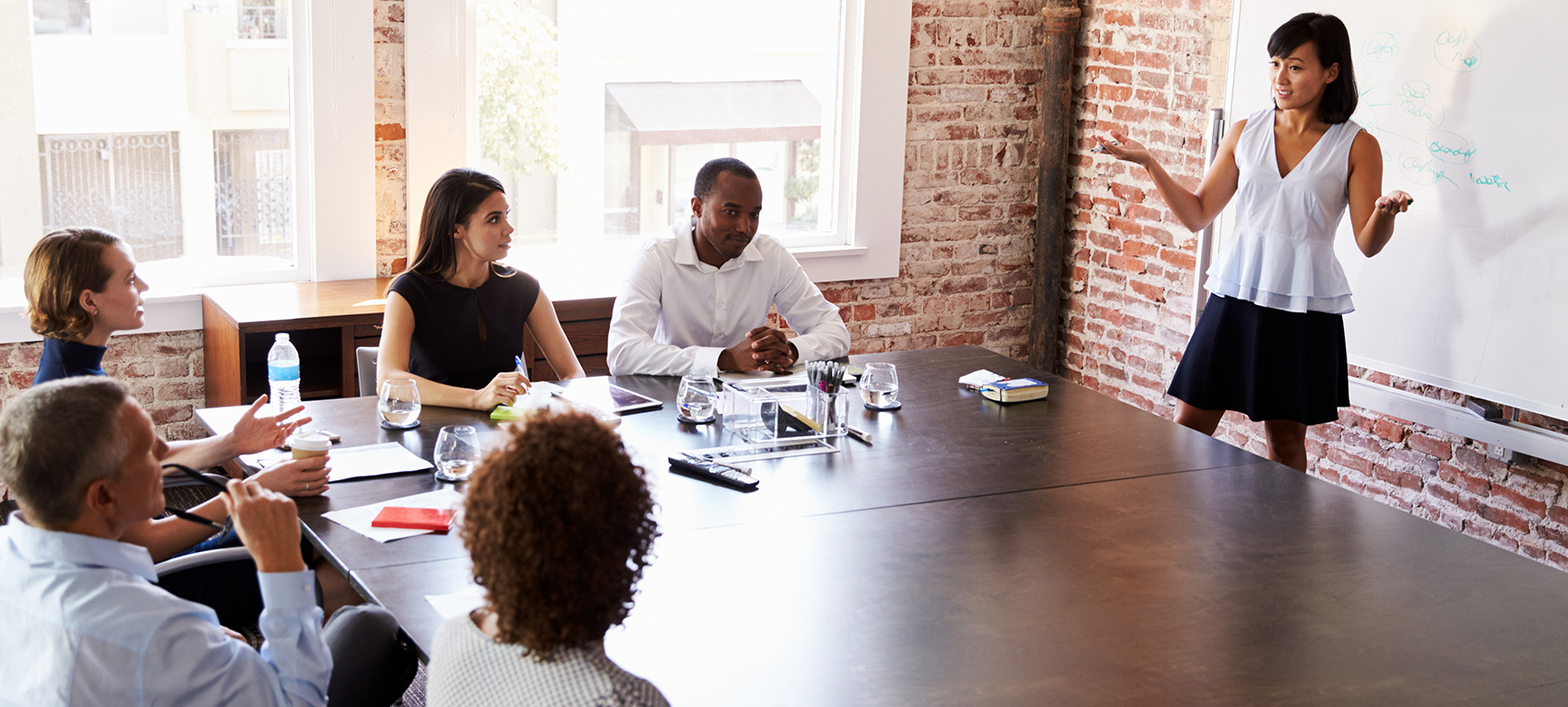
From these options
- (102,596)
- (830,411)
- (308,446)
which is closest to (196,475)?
(308,446)

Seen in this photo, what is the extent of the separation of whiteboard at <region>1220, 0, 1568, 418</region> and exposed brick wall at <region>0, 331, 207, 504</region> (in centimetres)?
382

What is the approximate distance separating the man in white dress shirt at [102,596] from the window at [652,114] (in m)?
2.84

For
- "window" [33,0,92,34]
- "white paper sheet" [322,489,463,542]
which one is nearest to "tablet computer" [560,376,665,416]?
"white paper sheet" [322,489,463,542]

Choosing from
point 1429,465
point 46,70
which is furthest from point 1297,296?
point 46,70

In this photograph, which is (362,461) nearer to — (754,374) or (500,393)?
(500,393)

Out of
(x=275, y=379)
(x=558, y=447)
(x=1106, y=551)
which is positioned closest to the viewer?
(x=558, y=447)

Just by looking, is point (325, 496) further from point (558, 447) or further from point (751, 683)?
point (558, 447)

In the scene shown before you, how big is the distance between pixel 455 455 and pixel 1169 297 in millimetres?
3403

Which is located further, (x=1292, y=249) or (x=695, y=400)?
(x=1292, y=249)

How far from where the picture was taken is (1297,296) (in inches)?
144

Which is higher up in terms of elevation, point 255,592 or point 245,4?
point 245,4

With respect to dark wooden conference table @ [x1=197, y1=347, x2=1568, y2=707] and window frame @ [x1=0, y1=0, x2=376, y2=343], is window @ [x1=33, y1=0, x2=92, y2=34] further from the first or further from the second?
dark wooden conference table @ [x1=197, y1=347, x2=1568, y2=707]

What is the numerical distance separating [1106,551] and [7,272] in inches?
143

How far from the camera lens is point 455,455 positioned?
8.18ft
